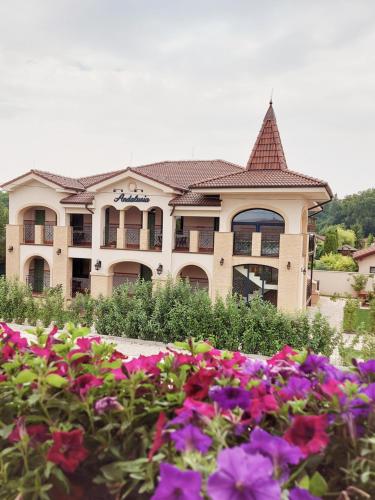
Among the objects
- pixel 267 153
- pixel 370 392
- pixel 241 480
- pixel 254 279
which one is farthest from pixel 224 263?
pixel 241 480

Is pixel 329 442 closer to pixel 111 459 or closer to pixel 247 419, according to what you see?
pixel 247 419

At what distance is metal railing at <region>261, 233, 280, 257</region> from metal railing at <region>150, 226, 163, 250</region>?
501 centimetres

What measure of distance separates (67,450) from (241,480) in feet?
2.54

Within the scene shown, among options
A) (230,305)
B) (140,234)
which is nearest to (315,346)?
A: (230,305)

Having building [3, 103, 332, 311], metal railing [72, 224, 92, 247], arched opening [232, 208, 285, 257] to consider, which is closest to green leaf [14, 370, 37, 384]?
building [3, 103, 332, 311]

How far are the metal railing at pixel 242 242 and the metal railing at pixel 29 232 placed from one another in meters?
11.0

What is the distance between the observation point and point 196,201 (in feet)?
64.0

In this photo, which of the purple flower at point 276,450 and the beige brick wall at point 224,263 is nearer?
the purple flower at point 276,450

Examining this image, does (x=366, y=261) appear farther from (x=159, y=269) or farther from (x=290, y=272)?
(x=159, y=269)

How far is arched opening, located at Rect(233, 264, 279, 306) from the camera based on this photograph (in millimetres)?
19094

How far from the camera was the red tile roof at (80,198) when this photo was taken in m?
21.4

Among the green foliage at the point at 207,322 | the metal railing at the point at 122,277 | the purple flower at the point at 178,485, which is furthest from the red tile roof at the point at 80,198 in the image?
the purple flower at the point at 178,485

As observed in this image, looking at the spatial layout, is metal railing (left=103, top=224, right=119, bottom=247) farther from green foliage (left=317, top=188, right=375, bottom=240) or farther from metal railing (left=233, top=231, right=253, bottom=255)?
green foliage (left=317, top=188, right=375, bottom=240)

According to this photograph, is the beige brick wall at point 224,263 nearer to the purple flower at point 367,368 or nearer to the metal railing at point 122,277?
the metal railing at point 122,277
